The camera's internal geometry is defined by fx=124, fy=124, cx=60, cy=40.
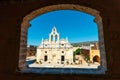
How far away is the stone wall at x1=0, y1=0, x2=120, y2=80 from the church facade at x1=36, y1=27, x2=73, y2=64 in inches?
892

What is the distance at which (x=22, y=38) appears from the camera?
217 cm

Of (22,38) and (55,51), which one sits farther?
(55,51)

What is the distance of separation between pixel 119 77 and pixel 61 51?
24.2m

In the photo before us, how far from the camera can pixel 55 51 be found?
25922 millimetres

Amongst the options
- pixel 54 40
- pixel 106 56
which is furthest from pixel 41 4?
pixel 54 40

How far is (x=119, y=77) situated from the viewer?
1751 mm

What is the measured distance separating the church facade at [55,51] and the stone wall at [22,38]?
22.6 metres

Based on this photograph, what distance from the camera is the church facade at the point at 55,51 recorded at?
989 inches

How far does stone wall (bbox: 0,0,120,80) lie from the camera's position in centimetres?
182

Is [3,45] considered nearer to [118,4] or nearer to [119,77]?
[119,77]

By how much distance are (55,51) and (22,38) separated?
23.9 meters

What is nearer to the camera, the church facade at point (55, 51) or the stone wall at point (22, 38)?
the stone wall at point (22, 38)

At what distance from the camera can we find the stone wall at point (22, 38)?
5.99ft

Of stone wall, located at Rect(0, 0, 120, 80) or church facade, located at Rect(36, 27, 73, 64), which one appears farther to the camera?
church facade, located at Rect(36, 27, 73, 64)
